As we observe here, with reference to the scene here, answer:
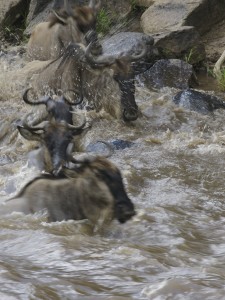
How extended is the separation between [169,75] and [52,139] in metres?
5.80

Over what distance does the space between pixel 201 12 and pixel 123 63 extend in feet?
15.8

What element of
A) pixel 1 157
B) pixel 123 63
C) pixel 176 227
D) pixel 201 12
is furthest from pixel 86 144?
pixel 201 12

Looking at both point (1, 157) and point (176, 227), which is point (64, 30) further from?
point (176, 227)

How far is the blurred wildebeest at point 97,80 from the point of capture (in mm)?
10469

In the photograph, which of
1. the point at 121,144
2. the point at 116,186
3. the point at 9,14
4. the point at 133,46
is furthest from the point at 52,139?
the point at 9,14

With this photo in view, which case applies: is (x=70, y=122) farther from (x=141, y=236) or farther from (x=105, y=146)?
(x=141, y=236)

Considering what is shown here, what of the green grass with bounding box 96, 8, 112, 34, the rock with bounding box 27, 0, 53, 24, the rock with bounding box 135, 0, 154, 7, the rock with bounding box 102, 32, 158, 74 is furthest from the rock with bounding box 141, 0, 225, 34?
the rock with bounding box 27, 0, 53, 24

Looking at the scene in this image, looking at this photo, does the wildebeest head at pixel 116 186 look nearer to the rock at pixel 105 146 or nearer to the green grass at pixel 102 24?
the rock at pixel 105 146

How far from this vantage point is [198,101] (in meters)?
11.0

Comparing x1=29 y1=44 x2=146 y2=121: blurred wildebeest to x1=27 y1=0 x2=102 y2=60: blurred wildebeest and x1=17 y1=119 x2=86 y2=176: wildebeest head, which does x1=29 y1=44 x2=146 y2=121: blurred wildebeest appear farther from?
x1=17 y1=119 x2=86 y2=176: wildebeest head

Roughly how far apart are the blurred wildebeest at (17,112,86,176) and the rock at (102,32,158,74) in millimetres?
5232

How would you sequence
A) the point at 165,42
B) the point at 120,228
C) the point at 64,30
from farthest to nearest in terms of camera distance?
the point at 165,42 → the point at 64,30 → the point at 120,228

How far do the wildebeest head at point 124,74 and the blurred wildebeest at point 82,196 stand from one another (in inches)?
182

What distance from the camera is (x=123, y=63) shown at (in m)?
10.4
